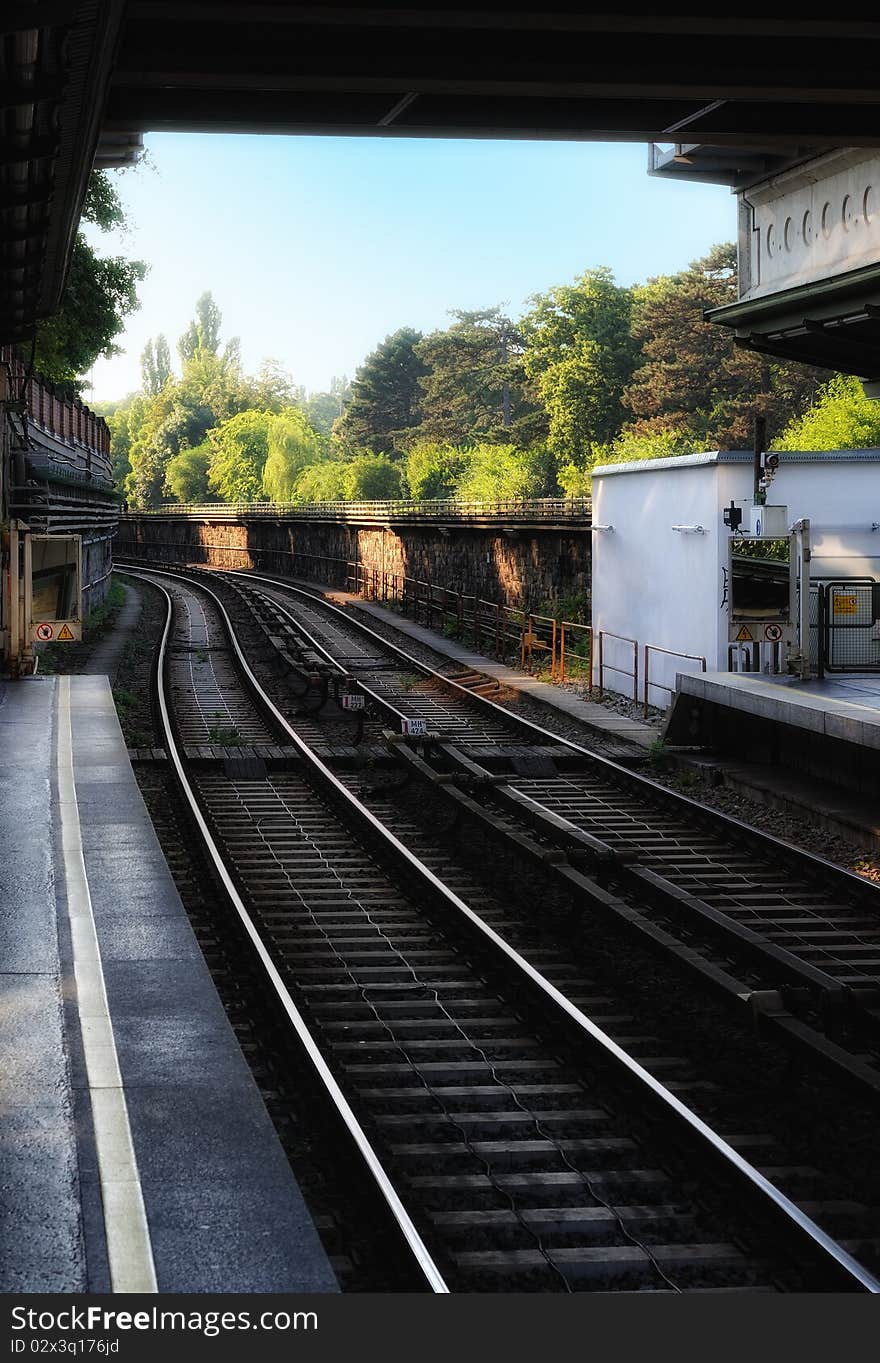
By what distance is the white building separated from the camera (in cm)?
2108

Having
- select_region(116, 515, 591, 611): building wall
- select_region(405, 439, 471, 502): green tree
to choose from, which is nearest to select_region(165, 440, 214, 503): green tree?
select_region(116, 515, 591, 611): building wall

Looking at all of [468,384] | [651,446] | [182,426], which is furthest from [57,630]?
[182,426]

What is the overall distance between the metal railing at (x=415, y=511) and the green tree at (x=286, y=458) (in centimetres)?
888

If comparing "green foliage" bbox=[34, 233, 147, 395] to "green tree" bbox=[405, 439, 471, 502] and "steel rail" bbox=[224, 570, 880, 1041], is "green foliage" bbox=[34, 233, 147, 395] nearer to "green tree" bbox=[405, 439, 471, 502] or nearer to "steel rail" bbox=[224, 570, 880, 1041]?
"steel rail" bbox=[224, 570, 880, 1041]

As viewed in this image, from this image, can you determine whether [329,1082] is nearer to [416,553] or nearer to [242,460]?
[416,553]

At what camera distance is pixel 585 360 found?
282 ft

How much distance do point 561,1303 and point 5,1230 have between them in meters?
1.93

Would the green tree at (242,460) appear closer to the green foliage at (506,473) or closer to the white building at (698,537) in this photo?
the green foliage at (506,473)

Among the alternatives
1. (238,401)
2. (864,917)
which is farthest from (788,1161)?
(238,401)

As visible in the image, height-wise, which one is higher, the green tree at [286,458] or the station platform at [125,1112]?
the green tree at [286,458]

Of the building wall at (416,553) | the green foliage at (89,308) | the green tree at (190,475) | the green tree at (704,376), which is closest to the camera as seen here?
the green foliage at (89,308)

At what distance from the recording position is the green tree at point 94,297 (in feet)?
109

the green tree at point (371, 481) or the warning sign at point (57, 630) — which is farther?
the green tree at point (371, 481)

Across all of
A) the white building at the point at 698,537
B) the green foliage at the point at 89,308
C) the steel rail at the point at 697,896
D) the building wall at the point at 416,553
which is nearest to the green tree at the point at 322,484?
the building wall at the point at 416,553
